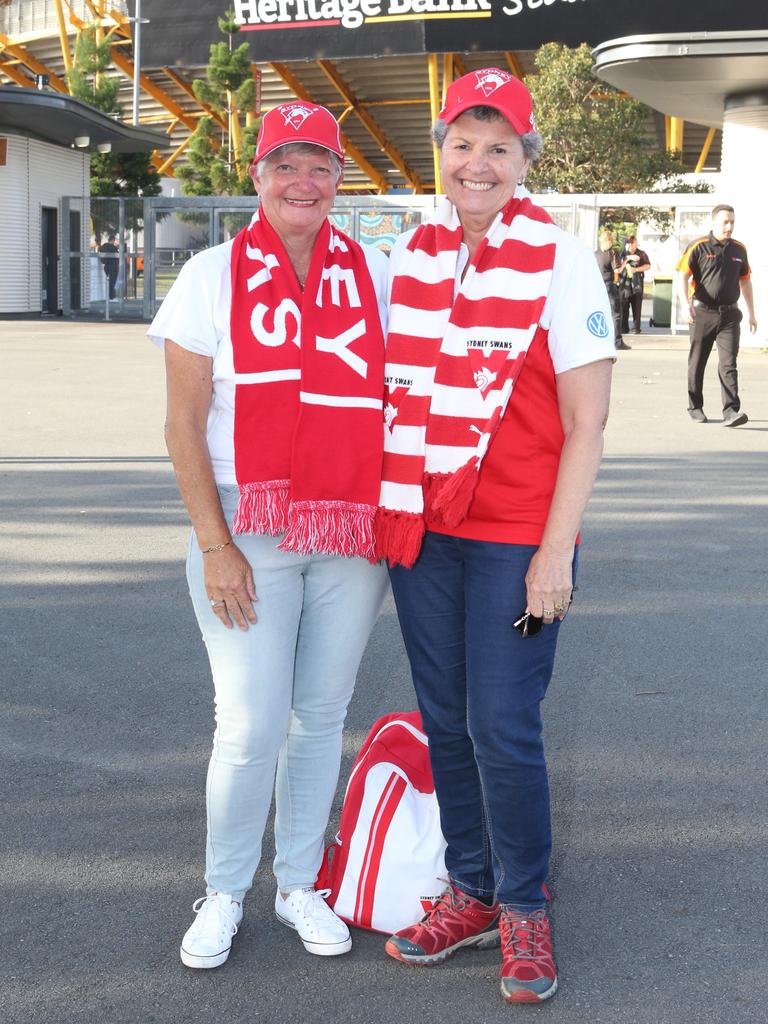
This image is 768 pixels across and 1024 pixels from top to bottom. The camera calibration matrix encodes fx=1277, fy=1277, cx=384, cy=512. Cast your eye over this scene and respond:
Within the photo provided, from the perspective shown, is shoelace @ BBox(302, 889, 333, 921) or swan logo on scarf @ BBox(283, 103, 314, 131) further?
shoelace @ BBox(302, 889, 333, 921)

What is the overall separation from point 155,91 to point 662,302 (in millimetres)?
30093

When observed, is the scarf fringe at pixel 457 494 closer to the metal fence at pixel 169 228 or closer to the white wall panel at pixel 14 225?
the metal fence at pixel 169 228

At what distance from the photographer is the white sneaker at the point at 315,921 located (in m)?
3.04

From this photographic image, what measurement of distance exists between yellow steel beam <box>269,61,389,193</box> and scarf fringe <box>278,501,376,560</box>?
43.4 m

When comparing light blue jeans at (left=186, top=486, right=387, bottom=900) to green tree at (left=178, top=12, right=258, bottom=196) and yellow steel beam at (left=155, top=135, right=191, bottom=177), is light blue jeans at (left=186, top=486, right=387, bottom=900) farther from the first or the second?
yellow steel beam at (left=155, top=135, right=191, bottom=177)

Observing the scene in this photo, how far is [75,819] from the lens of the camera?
3.77 m

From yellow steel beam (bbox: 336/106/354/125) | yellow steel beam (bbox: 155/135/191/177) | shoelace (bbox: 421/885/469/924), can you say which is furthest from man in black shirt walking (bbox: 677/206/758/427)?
yellow steel beam (bbox: 155/135/191/177)

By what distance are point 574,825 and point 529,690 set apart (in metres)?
1.11

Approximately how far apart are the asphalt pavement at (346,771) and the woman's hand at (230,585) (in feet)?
2.75

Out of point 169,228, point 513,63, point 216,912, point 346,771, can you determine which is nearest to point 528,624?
point 216,912

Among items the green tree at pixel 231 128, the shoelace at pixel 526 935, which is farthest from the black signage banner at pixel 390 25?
the shoelace at pixel 526 935

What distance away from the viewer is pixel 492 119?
2787 mm

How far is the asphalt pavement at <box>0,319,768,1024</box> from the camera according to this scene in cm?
290

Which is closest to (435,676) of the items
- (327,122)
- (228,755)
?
(228,755)
